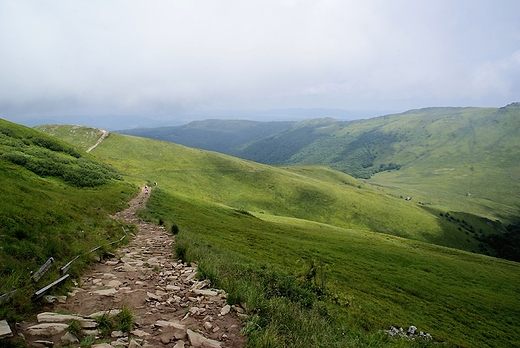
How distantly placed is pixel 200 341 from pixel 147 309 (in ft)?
9.68

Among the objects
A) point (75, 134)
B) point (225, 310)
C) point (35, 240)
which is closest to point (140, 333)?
point (225, 310)

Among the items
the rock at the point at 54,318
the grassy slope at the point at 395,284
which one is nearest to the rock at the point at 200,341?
the rock at the point at 54,318

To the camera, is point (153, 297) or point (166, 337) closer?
point (166, 337)

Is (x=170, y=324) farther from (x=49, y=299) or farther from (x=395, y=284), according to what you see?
(x=395, y=284)

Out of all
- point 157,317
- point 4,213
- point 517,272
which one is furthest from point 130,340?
point 517,272

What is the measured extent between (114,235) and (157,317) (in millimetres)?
12253

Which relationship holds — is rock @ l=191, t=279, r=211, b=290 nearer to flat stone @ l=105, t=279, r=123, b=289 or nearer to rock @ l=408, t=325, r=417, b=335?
flat stone @ l=105, t=279, r=123, b=289

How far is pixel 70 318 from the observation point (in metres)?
7.83

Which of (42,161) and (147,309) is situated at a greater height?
(42,161)

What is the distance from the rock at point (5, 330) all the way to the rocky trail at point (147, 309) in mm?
488

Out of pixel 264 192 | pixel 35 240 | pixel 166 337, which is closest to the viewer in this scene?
pixel 166 337

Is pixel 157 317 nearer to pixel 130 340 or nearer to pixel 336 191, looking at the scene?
pixel 130 340

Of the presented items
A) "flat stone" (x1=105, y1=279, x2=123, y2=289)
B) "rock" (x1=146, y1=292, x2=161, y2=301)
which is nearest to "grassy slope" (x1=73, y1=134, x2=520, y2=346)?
"rock" (x1=146, y1=292, x2=161, y2=301)

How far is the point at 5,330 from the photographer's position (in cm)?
617
